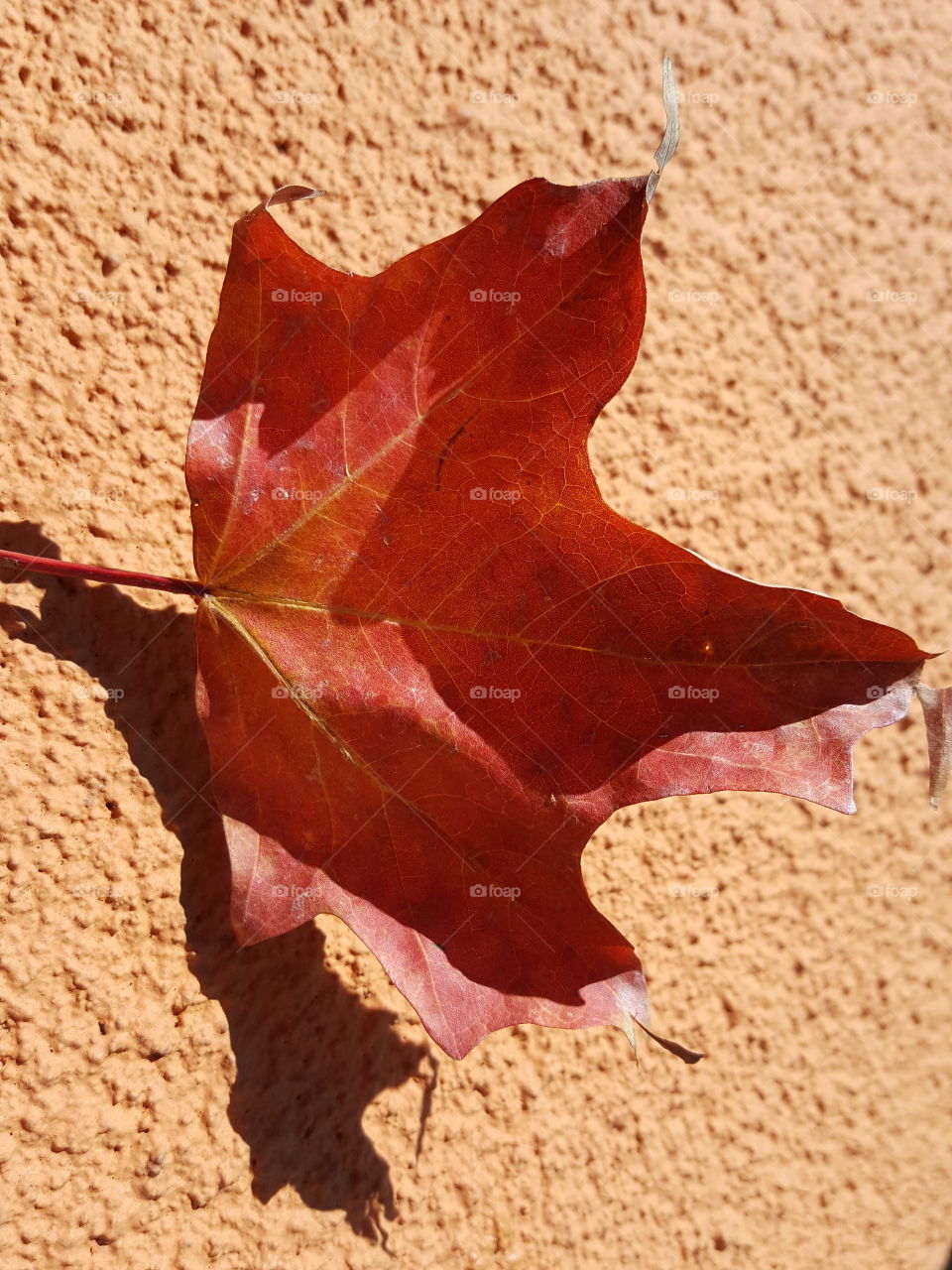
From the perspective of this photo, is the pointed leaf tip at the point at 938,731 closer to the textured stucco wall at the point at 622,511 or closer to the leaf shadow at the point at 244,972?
the textured stucco wall at the point at 622,511

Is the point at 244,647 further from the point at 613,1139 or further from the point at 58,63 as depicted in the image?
the point at 613,1139

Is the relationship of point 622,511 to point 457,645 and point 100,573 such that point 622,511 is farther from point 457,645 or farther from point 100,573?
point 100,573

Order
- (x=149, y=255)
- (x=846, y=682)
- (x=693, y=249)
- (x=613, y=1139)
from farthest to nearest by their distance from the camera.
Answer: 1. (x=693, y=249)
2. (x=613, y=1139)
3. (x=149, y=255)
4. (x=846, y=682)

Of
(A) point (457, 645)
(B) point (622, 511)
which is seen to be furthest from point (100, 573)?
(B) point (622, 511)

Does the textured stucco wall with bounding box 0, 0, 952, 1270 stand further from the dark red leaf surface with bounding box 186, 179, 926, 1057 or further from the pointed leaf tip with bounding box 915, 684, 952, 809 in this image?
the pointed leaf tip with bounding box 915, 684, 952, 809

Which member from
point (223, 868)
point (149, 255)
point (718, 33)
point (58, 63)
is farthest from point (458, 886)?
point (718, 33)
